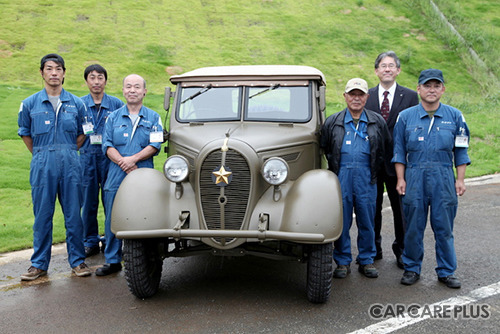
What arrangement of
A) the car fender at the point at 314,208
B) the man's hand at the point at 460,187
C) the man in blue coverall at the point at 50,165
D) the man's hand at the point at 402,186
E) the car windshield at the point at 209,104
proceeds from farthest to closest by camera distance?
the car windshield at the point at 209,104 < the man in blue coverall at the point at 50,165 < the man's hand at the point at 402,186 < the man's hand at the point at 460,187 < the car fender at the point at 314,208

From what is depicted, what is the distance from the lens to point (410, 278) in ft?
16.8

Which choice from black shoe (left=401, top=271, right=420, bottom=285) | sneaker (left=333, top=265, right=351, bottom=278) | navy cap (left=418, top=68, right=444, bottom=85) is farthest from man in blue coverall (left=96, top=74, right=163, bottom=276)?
black shoe (left=401, top=271, right=420, bottom=285)

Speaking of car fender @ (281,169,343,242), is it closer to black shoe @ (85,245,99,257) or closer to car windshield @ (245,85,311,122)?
car windshield @ (245,85,311,122)

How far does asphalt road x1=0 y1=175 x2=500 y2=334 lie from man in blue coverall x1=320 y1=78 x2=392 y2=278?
0.86ft

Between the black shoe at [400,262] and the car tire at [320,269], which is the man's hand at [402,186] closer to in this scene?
the black shoe at [400,262]

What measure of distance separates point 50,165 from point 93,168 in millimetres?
822

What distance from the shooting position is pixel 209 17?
23.2 metres

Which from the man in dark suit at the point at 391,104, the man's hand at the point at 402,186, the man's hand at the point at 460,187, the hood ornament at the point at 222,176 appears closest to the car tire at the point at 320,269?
the hood ornament at the point at 222,176

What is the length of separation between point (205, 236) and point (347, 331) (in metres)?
1.33

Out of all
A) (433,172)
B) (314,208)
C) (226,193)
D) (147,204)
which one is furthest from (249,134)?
(433,172)

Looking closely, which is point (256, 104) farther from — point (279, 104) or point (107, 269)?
point (107, 269)

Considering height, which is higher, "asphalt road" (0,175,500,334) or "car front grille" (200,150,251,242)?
"car front grille" (200,150,251,242)

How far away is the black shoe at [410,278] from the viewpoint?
5113 mm

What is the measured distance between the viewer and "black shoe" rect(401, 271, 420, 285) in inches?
201
